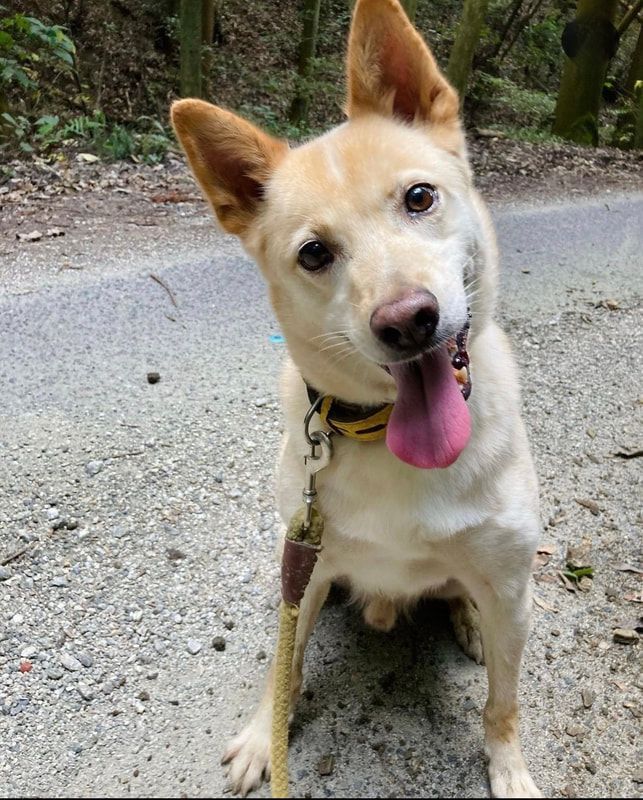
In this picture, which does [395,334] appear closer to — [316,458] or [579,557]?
[316,458]

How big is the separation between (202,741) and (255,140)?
59.2 inches

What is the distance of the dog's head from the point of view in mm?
1508

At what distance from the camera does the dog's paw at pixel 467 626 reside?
2170 millimetres

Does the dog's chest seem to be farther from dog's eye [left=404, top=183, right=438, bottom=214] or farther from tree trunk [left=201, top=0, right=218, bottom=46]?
tree trunk [left=201, top=0, right=218, bottom=46]

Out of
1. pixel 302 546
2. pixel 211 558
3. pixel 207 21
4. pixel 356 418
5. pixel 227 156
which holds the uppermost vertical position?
pixel 227 156

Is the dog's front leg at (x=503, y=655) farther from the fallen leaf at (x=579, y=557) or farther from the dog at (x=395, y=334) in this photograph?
the fallen leaf at (x=579, y=557)

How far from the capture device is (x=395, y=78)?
1842mm

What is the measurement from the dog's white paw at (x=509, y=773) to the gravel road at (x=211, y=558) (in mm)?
59

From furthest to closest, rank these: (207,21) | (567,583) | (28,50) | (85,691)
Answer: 1. (207,21)
2. (28,50)
3. (567,583)
4. (85,691)

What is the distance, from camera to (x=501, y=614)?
1775 mm

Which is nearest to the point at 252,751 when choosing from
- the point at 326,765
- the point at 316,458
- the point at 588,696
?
the point at 326,765

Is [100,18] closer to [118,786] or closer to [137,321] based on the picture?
[137,321]

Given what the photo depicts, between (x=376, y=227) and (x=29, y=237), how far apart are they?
3443 millimetres

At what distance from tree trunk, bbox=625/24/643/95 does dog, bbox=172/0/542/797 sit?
365 inches
